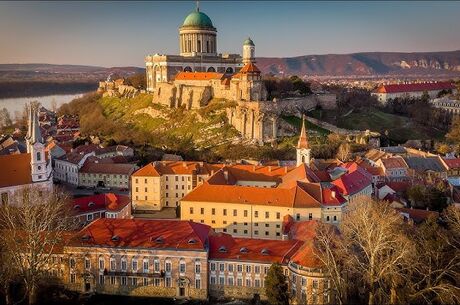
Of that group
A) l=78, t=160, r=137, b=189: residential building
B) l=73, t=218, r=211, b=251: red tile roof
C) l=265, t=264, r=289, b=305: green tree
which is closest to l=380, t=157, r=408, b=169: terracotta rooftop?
l=78, t=160, r=137, b=189: residential building

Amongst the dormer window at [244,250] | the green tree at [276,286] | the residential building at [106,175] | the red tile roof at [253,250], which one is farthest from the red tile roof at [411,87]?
the green tree at [276,286]

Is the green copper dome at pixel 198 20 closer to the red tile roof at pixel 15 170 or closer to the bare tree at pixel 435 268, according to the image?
the red tile roof at pixel 15 170

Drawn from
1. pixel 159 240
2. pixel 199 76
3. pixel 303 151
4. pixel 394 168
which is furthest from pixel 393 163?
pixel 159 240

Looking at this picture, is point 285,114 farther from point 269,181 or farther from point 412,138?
point 269,181

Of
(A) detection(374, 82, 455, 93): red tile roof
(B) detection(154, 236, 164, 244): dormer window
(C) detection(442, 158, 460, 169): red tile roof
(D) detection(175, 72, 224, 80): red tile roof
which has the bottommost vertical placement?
(B) detection(154, 236, 164, 244): dormer window

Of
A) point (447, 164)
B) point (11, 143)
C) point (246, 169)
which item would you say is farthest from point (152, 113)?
point (447, 164)

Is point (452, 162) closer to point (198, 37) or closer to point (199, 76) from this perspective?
point (199, 76)

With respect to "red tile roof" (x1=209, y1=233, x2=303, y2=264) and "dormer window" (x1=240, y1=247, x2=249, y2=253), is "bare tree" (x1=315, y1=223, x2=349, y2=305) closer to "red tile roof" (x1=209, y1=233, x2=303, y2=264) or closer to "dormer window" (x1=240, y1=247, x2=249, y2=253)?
"red tile roof" (x1=209, y1=233, x2=303, y2=264)
